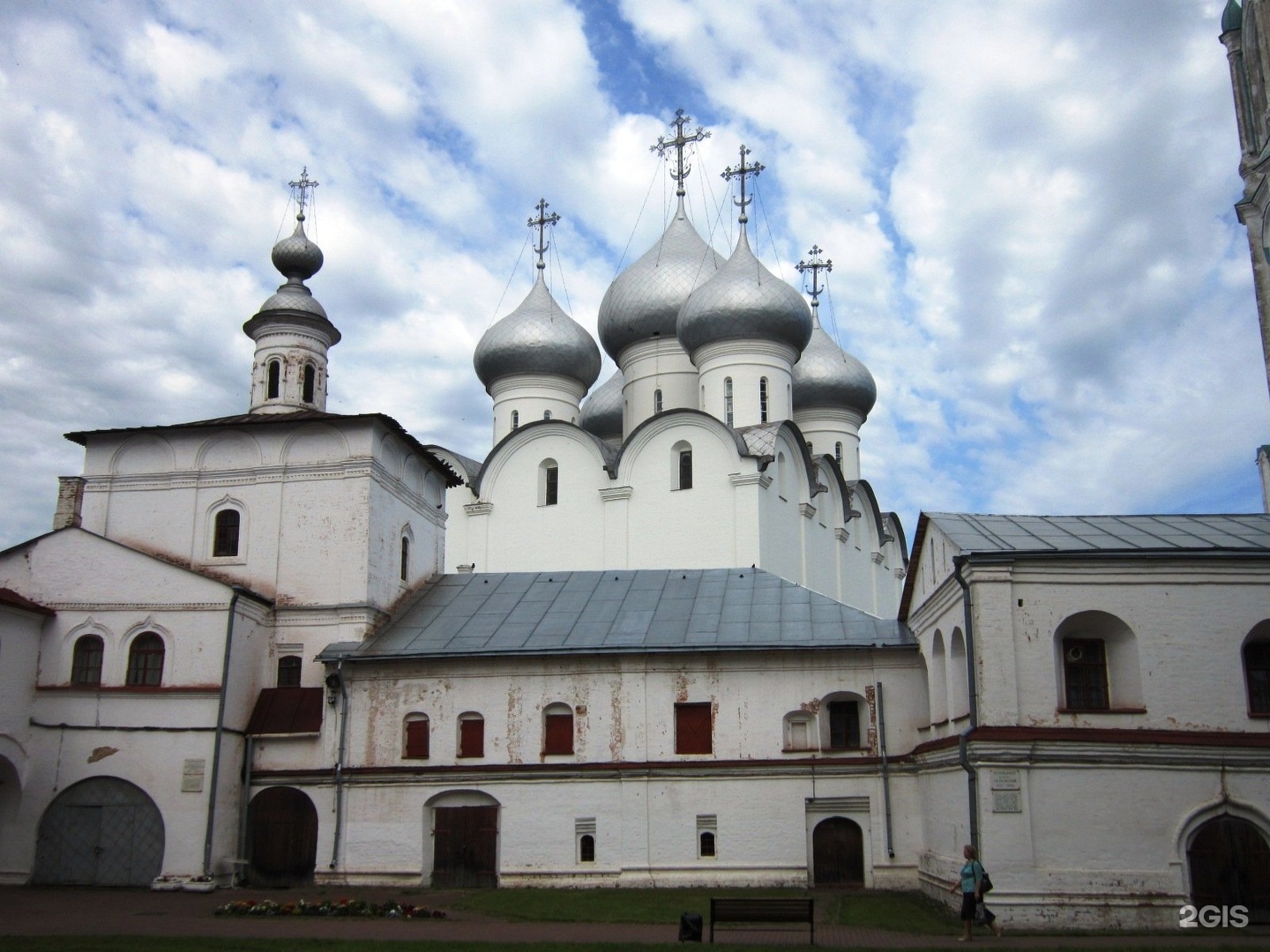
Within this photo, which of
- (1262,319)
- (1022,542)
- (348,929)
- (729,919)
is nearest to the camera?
(729,919)

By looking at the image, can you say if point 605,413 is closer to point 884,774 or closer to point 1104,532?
point 884,774

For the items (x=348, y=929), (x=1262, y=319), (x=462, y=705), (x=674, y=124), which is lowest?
(x=348, y=929)

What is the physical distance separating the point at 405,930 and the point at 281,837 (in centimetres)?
672

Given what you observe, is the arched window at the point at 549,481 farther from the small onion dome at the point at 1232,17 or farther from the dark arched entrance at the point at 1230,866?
the dark arched entrance at the point at 1230,866

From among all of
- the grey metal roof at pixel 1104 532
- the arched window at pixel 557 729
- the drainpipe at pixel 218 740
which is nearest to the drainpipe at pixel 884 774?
the grey metal roof at pixel 1104 532

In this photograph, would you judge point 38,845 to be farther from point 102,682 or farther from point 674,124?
point 674,124

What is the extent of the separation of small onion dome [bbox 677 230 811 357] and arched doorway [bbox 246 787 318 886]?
16002 mm

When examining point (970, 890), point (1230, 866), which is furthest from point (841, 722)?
point (1230, 866)

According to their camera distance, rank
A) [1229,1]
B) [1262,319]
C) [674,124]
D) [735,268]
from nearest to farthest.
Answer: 1. [1262,319]
2. [1229,1]
3. [735,268]
4. [674,124]

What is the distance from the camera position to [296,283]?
2684 cm

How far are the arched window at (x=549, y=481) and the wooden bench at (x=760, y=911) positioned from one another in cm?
1863

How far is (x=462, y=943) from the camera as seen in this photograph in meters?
13.2

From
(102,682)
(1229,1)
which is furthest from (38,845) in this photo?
(1229,1)

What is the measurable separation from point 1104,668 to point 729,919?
6.15 metres
